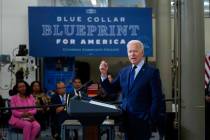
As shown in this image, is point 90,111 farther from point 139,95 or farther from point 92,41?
point 92,41

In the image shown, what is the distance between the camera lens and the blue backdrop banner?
1006cm

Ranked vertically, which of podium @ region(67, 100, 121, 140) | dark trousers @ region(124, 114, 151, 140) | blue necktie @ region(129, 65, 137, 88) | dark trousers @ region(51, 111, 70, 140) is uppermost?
blue necktie @ region(129, 65, 137, 88)

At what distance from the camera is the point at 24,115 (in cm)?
764

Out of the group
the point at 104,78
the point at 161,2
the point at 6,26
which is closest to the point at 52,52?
the point at 6,26

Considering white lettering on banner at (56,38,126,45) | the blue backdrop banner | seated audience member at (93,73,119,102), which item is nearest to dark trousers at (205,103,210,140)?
seated audience member at (93,73,119,102)

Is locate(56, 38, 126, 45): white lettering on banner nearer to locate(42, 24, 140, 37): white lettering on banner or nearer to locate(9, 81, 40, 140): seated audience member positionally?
locate(42, 24, 140, 37): white lettering on banner

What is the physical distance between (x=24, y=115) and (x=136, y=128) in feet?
13.9

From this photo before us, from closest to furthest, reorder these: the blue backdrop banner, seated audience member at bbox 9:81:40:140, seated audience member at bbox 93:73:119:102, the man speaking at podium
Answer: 1. the man speaking at podium
2. seated audience member at bbox 93:73:119:102
3. seated audience member at bbox 9:81:40:140
4. the blue backdrop banner

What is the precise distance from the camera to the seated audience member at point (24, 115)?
7.51m

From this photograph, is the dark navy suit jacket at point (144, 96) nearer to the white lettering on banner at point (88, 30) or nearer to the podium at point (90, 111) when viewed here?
the podium at point (90, 111)

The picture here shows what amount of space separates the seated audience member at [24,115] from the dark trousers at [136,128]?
13.2ft

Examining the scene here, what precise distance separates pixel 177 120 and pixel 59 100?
3.53 meters

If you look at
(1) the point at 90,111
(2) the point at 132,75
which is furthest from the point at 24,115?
(1) the point at 90,111

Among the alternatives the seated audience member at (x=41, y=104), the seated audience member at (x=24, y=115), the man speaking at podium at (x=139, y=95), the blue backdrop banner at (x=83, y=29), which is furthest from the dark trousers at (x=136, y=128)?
the blue backdrop banner at (x=83, y=29)
